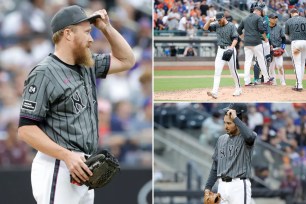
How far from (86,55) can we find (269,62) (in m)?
2.48

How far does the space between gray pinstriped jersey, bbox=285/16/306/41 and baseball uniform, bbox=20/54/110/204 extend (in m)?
2.68

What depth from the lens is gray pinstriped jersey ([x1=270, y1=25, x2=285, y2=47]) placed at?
525cm

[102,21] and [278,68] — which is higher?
[102,21]

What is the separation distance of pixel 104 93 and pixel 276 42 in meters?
1.88

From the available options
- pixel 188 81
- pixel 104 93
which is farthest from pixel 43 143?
pixel 104 93

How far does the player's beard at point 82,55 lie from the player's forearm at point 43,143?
1.17 feet

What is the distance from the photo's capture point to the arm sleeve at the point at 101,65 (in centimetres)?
315

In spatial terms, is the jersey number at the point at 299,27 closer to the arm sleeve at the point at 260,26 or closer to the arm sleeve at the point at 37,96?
the arm sleeve at the point at 260,26

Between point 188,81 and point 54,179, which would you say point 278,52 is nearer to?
point 188,81

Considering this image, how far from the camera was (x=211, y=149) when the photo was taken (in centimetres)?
774

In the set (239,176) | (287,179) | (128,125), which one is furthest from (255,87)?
(287,179)

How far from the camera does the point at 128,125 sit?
6266mm

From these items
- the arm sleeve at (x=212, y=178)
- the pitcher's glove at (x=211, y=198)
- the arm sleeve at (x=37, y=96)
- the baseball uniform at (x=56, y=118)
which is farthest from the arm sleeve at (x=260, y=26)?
the arm sleeve at (x=37, y=96)

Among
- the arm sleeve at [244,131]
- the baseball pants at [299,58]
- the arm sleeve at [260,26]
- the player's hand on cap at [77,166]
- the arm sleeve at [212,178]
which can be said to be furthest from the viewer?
the baseball pants at [299,58]
